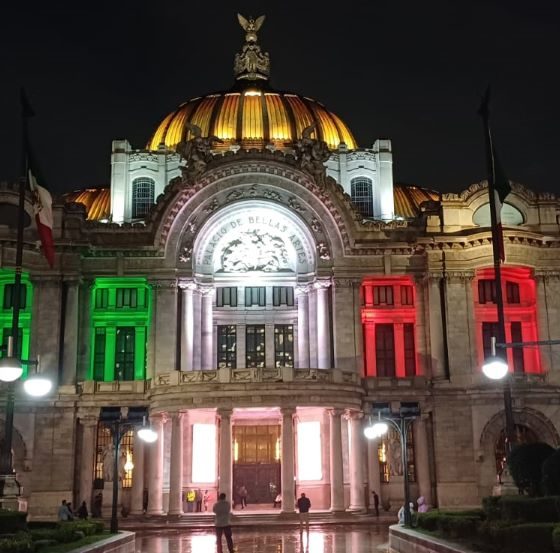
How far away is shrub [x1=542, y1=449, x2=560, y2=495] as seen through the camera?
2666 cm

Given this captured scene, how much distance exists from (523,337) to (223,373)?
21951 millimetres

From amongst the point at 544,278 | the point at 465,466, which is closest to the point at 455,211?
the point at 544,278

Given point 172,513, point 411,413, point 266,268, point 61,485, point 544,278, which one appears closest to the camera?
point 411,413

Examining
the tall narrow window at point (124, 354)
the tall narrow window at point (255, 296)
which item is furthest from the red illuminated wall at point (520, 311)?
the tall narrow window at point (124, 354)

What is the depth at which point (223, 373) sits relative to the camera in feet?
177

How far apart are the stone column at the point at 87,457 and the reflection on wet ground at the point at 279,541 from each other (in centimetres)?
1248

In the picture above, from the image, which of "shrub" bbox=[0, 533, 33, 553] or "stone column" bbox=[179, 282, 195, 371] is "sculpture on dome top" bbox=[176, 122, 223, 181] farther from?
"shrub" bbox=[0, 533, 33, 553]

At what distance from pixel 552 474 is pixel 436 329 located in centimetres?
3373

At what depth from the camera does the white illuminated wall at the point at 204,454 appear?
57.8 m

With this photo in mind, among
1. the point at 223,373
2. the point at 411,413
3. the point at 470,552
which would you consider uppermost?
the point at 223,373

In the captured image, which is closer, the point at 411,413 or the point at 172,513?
the point at 411,413

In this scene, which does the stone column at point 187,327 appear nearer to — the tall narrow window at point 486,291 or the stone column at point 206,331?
the stone column at point 206,331

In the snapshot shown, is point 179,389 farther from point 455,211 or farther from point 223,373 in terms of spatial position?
point 455,211

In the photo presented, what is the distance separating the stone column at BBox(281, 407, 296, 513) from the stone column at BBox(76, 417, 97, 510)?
1310cm
